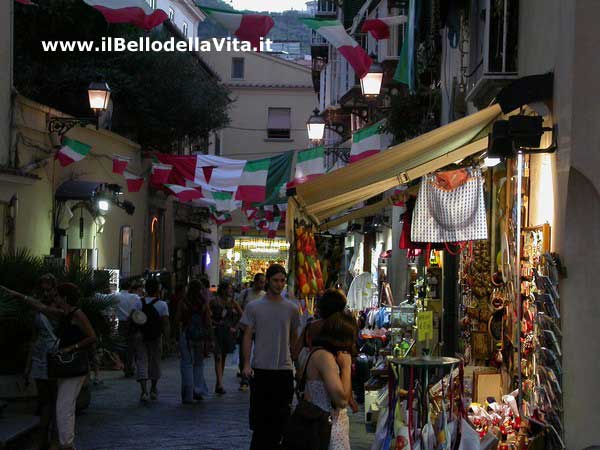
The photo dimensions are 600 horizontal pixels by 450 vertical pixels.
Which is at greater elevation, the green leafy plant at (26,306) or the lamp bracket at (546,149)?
the lamp bracket at (546,149)

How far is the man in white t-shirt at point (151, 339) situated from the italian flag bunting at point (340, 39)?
14.9 ft

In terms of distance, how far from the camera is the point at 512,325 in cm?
1069

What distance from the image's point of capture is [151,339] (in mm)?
16047

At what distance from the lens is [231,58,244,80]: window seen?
192ft

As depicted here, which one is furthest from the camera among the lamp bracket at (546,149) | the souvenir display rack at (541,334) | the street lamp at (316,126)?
the street lamp at (316,126)

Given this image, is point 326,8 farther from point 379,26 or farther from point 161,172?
point 379,26

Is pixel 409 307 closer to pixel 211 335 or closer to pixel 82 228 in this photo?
pixel 211 335

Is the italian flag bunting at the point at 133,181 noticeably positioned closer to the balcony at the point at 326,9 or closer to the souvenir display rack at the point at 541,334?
the souvenir display rack at the point at 541,334

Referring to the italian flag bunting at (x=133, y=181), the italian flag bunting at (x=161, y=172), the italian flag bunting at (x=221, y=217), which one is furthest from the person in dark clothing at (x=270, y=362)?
the italian flag bunting at (x=221, y=217)

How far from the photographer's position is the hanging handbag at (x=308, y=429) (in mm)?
7508

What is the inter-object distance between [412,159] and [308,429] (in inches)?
144

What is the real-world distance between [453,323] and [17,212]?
770 centimetres

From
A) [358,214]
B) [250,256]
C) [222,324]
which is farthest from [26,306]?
[250,256]

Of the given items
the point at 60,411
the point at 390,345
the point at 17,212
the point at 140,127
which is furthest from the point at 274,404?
the point at 140,127
